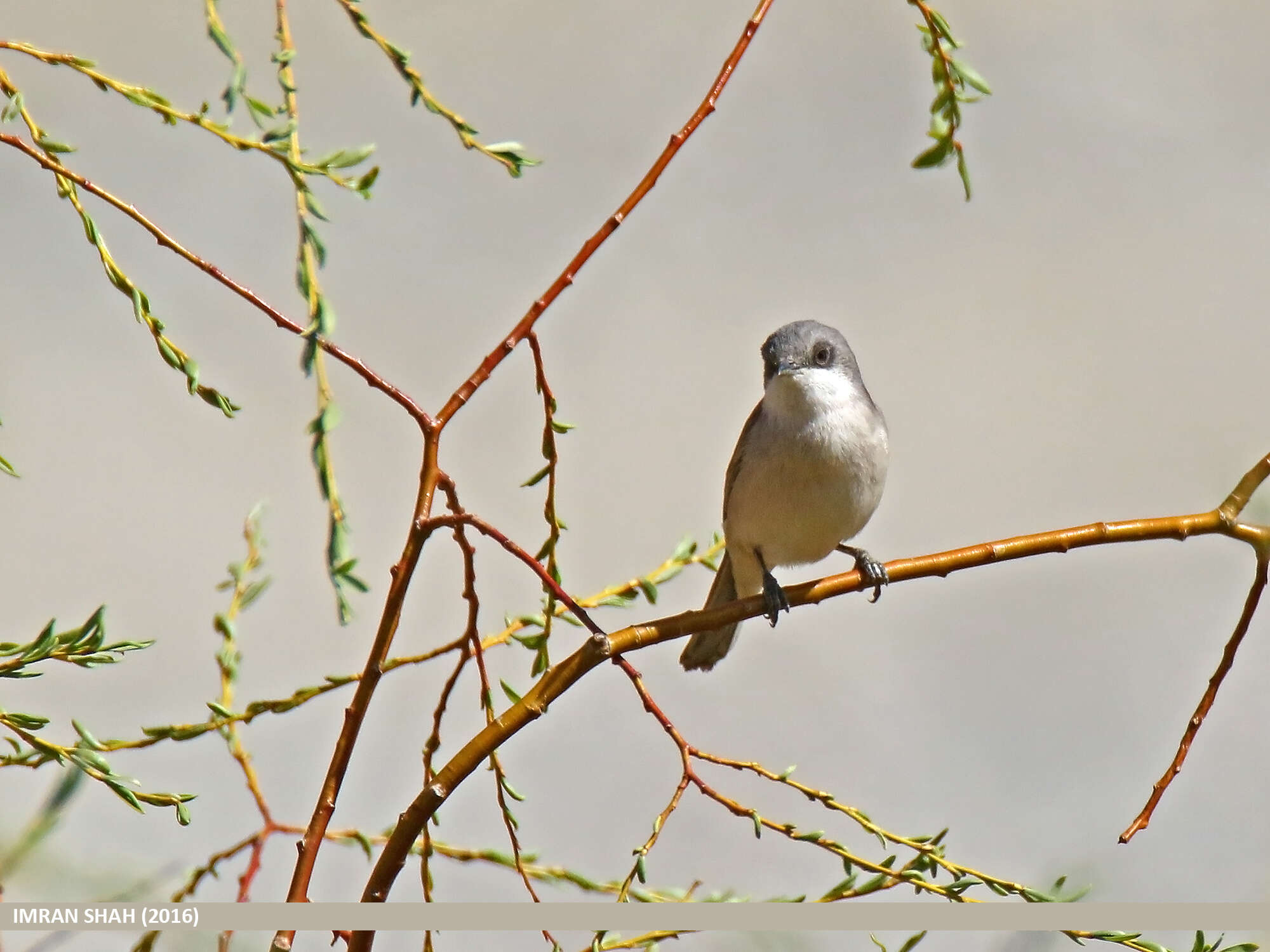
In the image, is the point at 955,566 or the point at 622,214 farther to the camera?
the point at 955,566

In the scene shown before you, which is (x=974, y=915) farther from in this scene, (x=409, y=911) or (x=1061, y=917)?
(x=409, y=911)

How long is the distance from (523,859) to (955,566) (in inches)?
20.7

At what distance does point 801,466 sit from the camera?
236cm

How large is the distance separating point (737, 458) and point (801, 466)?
26cm

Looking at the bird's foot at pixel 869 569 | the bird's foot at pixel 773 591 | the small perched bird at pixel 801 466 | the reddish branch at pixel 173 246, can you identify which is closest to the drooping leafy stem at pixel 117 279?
the reddish branch at pixel 173 246

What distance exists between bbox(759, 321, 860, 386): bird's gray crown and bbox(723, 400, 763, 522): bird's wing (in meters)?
0.07

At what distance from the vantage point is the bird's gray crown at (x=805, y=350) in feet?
8.21

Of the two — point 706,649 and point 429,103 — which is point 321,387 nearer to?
point 429,103

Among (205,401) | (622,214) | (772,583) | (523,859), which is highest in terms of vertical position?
(772,583)

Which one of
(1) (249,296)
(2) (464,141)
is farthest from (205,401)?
(2) (464,141)

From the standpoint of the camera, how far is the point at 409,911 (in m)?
1.02

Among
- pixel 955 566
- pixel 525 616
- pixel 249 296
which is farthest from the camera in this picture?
pixel 525 616

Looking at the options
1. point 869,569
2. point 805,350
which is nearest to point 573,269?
point 869,569

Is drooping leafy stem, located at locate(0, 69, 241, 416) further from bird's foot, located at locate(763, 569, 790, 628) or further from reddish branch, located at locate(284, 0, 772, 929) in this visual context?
bird's foot, located at locate(763, 569, 790, 628)
